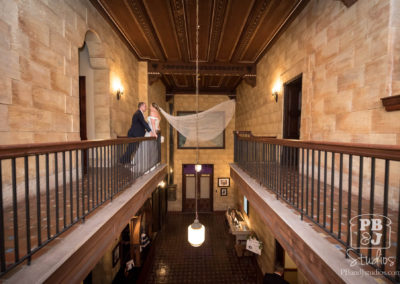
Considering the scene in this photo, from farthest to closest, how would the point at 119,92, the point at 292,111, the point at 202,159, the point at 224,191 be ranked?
the point at 224,191
the point at 202,159
the point at 119,92
the point at 292,111

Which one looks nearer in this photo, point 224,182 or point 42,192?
point 42,192

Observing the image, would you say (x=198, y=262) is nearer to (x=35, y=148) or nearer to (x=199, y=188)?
(x=199, y=188)

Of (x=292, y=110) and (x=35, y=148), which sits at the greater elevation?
(x=292, y=110)

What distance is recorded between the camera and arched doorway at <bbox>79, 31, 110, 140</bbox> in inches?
183

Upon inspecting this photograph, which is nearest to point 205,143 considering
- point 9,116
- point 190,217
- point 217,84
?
point 217,84

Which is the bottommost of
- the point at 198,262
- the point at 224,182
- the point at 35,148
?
the point at 198,262

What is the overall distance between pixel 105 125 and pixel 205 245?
5976 mm

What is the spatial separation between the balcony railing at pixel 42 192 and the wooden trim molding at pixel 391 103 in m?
3.27

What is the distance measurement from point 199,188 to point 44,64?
31.2 ft

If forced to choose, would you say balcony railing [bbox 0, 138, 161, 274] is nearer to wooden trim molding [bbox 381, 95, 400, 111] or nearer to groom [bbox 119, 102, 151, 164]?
groom [bbox 119, 102, 151, 164]

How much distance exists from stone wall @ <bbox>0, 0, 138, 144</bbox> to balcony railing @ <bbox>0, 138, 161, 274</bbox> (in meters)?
0.49

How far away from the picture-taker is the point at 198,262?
6.73m

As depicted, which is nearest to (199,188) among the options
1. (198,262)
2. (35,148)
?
(198,262)

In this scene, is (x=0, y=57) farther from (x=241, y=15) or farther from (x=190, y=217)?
(x=190, y=217)
